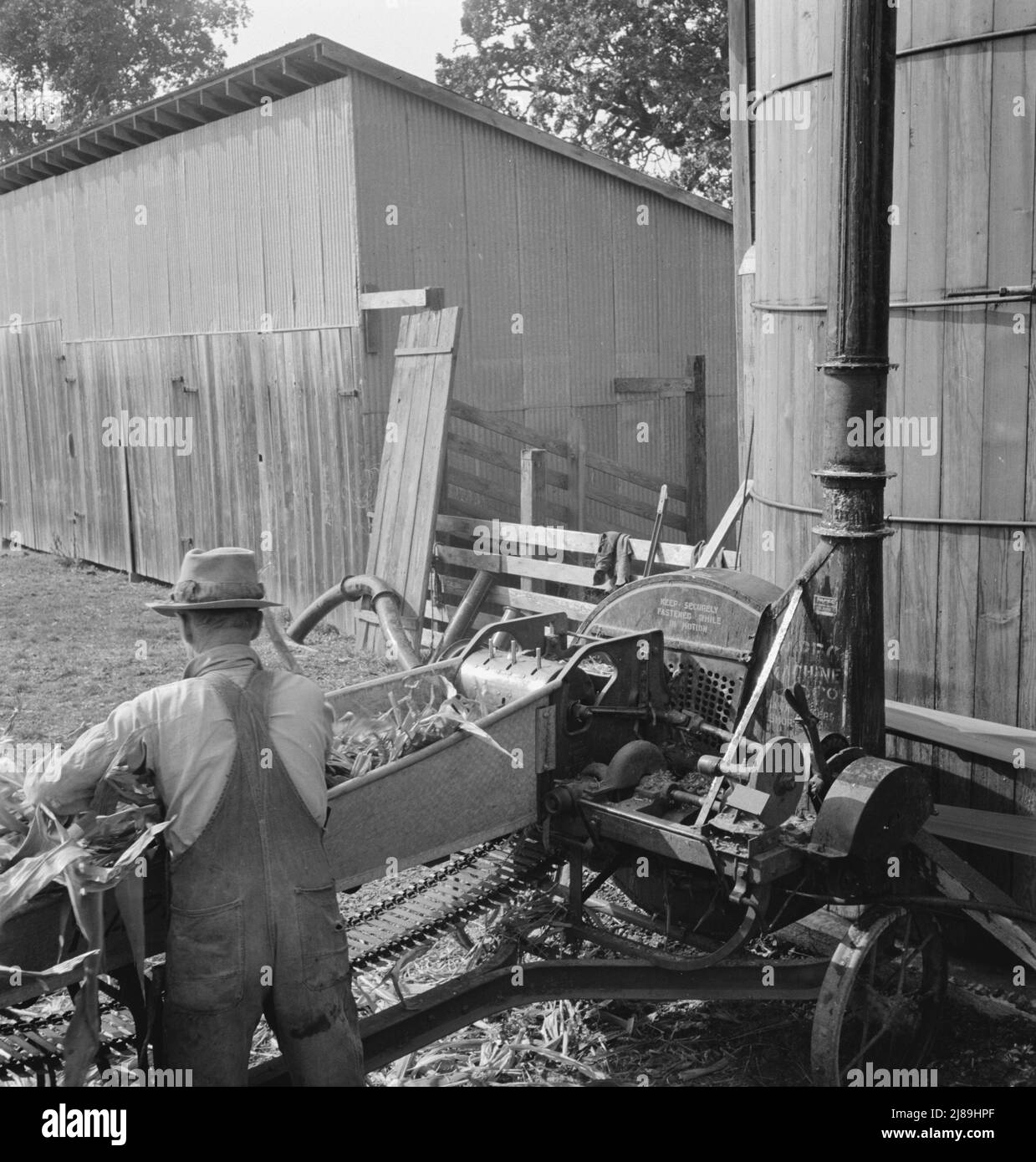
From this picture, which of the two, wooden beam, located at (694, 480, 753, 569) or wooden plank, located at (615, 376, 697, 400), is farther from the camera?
wooden plank, located at (615, 376, 697, 400)

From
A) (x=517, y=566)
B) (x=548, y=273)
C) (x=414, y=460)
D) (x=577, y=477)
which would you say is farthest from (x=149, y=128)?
(x=517, y=566)

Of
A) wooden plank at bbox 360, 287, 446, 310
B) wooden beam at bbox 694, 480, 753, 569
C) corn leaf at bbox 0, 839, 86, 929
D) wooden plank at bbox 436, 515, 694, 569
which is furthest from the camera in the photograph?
wooden plank at bbox 360, 287, 446, 310

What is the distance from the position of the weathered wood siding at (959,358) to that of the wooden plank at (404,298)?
5.40m

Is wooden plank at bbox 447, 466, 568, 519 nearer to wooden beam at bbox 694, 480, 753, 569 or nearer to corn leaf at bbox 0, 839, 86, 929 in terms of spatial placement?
wooden beam at bbox 694, 480, 753, 569

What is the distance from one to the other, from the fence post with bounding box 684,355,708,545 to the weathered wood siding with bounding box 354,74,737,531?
30 cm

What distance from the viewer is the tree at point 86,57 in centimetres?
3784

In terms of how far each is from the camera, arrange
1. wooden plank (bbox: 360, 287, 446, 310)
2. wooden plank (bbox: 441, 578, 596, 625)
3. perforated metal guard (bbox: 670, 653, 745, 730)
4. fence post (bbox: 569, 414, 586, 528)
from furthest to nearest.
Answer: fence post (bbox: 569, 414, 586, 528), wooden plank (bbox: 360, 287, 446, 310), wooden plank (bbox: 441, 578, 596, 625), perforated metal guard (bbox: 670, 653, 745, 730)

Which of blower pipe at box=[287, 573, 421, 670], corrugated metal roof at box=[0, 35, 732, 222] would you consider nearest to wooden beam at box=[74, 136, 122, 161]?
corrugated metal roof at box=[0, 35, 732, 222]

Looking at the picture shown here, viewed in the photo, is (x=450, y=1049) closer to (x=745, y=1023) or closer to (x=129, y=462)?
(x=745, y=1023)

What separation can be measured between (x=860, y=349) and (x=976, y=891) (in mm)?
2332

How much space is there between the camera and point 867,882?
16.2 feet

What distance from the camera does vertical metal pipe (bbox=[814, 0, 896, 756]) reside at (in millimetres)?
4824

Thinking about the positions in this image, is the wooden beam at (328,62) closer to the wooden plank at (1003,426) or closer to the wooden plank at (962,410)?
the wooden plank at (962,410)
